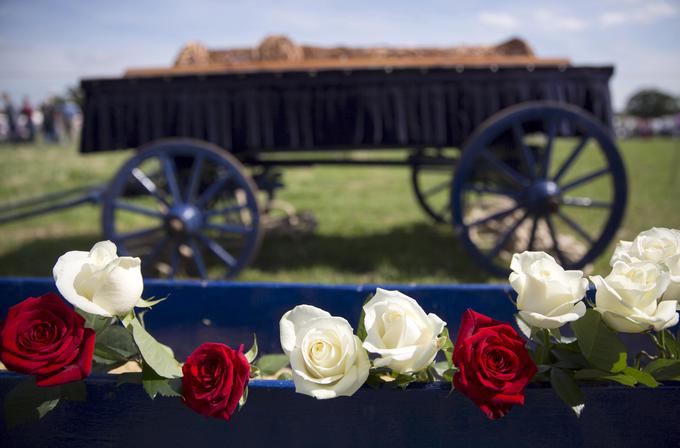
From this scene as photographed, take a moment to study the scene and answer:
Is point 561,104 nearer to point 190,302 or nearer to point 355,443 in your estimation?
point 190,302

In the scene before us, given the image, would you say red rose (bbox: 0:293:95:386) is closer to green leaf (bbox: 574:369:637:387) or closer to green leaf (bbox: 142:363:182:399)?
green leaf (bbox: 142:363:182:399)

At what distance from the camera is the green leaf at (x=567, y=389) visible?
103cm

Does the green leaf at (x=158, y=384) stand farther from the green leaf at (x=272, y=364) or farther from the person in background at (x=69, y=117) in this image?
the person in background at (x=69, y=117)

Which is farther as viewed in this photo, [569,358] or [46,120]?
[46,120]

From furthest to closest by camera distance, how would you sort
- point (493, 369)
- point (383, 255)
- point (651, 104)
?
point (651, 104)
point (383, 255)
point (493, 369)

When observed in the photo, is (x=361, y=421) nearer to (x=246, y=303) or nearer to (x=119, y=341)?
(x=119, y=341)

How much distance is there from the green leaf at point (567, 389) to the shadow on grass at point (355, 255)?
9.81ft

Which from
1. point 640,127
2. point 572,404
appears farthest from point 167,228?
point 640,127

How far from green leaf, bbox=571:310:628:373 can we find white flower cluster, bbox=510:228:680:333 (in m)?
0.02

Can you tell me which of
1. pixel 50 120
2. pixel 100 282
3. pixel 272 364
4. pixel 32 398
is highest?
pixel 100 282

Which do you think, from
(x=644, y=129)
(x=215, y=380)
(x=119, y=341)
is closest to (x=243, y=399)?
(x=215, y=380)

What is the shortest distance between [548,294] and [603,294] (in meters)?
0.12

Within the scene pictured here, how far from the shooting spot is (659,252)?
115 cm

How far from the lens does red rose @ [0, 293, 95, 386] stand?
101cm
